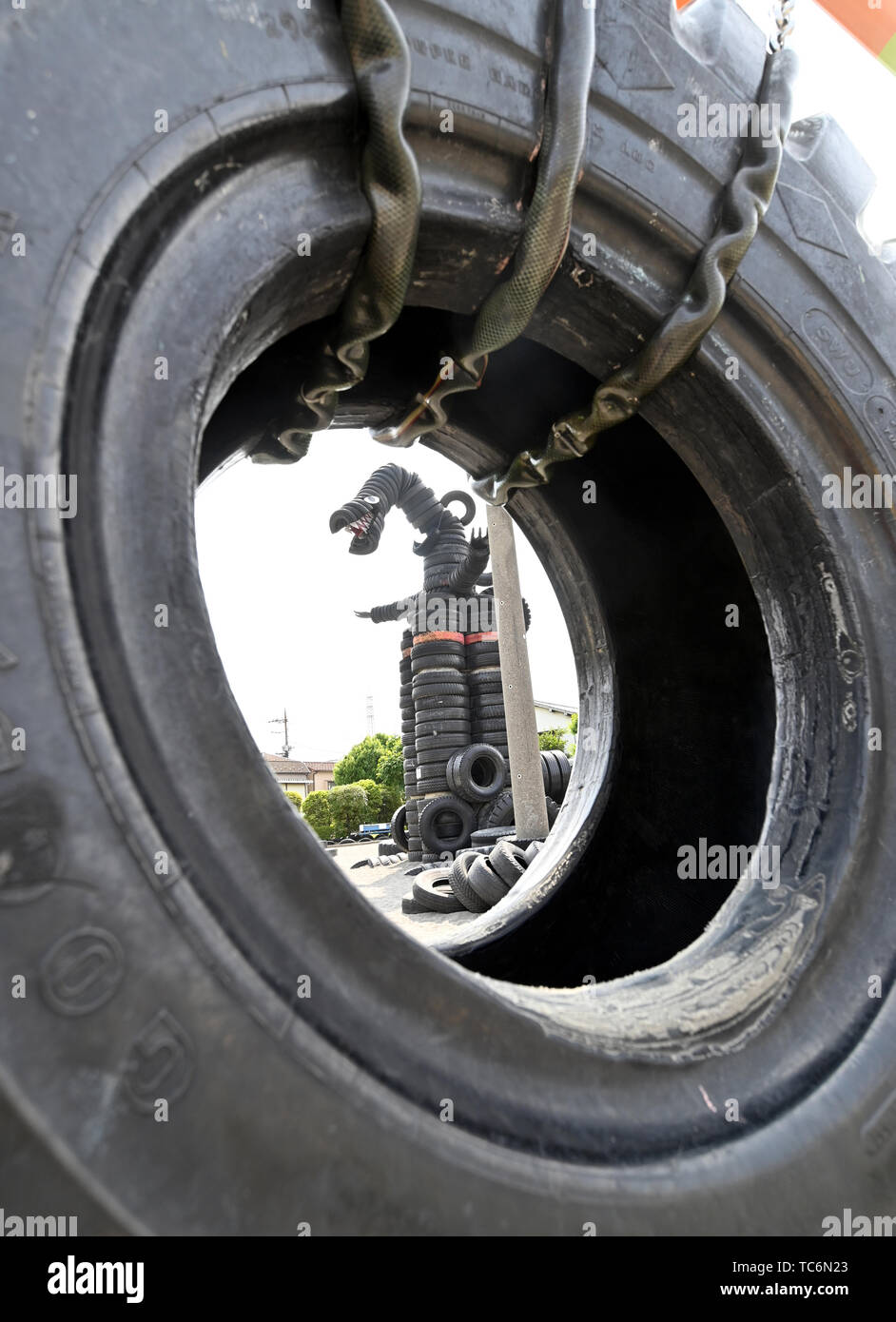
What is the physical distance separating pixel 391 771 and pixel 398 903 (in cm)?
2121

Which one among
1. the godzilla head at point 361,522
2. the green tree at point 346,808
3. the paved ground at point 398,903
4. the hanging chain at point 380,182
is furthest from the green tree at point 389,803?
the hanging chain at point 380,182

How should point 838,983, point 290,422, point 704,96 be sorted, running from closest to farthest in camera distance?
1. point 838,983
2. point 704,96
3. point 290,422

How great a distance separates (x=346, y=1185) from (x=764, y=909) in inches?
22.7

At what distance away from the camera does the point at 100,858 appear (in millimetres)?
519

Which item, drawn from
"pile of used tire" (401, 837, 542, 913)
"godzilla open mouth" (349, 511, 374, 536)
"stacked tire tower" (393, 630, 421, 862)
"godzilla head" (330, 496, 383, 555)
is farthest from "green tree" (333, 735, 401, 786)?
"pile of used tire" (401, 837, 542, 913)

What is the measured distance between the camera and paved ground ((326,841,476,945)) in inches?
127

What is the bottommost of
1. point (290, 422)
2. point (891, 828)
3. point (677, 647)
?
point (891, 828)

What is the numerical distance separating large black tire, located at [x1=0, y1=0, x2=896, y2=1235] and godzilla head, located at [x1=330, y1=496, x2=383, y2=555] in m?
4.87

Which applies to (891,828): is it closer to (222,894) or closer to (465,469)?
(222,894)

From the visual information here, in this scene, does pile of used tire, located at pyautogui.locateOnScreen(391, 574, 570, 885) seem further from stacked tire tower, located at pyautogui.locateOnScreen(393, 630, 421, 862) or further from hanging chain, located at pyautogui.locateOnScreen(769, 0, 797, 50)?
hanging chain, located at pyautogui.locateOnScreen(769, 0, 797, 50)

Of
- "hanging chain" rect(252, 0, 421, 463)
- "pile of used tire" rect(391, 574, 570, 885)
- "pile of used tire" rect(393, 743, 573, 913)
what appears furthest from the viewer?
"pile of used tire" rect(391, 574, 570, 885)

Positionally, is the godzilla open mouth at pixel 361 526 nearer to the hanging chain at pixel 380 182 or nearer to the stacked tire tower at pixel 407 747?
the stacked tire tower at pixel 407 747

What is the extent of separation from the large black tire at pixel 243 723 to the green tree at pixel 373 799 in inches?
927
